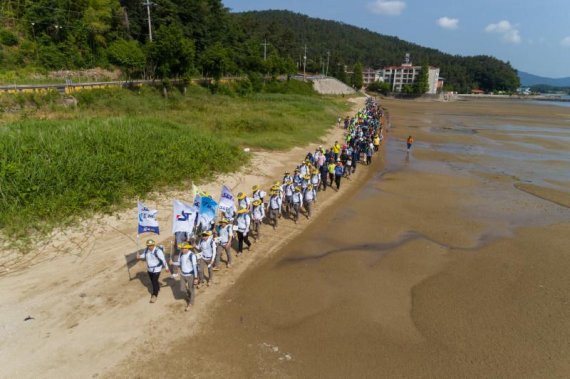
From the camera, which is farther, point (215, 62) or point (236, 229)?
point (215, 62)

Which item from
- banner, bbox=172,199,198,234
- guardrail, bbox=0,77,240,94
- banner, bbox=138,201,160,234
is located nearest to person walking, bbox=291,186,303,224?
banner, bbox=172,199,198,234

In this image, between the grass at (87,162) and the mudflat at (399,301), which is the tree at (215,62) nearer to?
the grass at (87,162)

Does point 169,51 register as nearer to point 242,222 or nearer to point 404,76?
point 242,222

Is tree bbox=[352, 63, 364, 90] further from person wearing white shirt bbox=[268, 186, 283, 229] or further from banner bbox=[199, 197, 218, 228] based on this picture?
banner bbox=[199, 197, 218, 228]

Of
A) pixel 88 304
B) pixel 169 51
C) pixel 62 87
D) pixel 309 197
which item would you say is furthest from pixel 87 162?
pixel 169 51

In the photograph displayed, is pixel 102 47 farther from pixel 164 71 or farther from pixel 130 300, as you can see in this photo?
pixel 130 300

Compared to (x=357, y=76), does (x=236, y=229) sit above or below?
below

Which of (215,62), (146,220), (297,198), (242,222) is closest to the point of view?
(146,220)
